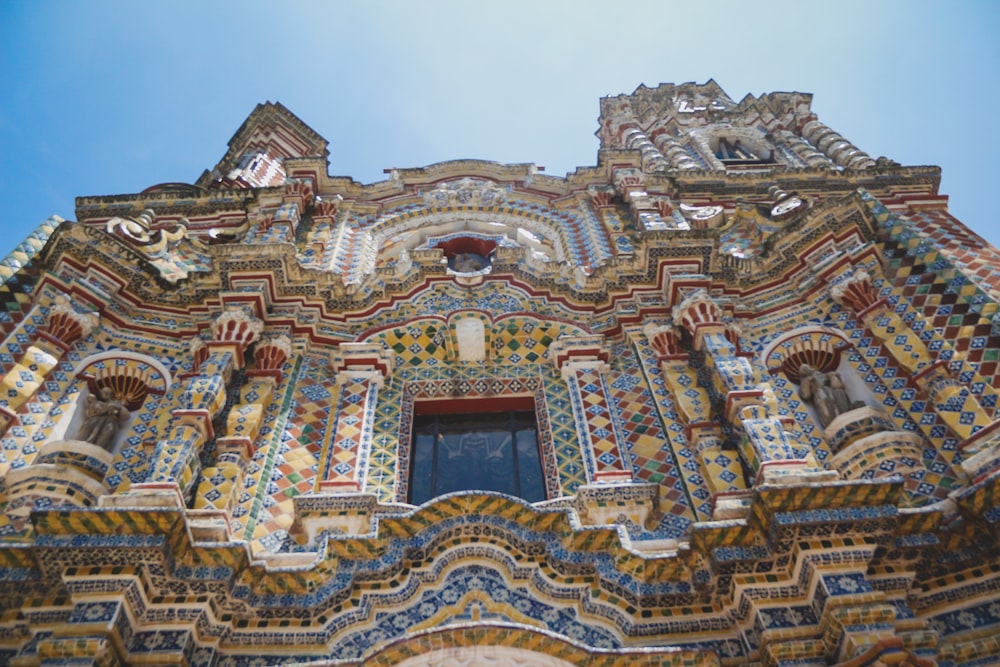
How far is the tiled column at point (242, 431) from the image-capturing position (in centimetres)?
795

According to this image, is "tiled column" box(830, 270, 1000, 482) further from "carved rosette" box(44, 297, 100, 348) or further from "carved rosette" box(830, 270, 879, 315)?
"carved rosette" box(44, 297, 100, 348)

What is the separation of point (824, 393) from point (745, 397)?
1.53 m

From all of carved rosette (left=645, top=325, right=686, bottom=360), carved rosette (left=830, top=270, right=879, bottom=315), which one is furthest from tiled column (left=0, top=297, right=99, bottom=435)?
carved rosette (left=830, top=270, right=879, bottom=315)

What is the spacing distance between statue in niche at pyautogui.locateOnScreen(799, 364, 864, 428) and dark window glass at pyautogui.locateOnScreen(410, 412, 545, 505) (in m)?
2.96

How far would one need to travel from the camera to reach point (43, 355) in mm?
9320

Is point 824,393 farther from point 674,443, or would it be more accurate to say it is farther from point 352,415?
point 352,415

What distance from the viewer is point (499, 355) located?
1075cm

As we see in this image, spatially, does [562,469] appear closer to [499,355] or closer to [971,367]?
[499,355]

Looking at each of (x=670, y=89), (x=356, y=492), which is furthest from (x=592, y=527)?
(x=670, y=89)

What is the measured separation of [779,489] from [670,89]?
58.2ft

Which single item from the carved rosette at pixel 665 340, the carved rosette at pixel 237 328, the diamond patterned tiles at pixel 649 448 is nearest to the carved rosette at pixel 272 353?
the carved rosette at pixel 237 328

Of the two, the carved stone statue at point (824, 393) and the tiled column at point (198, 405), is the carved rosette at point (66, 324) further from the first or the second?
the carved stone statue at point (824, 393)

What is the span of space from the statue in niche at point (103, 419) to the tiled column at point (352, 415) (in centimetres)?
214

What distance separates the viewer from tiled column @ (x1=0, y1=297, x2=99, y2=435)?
8617 millimetres
